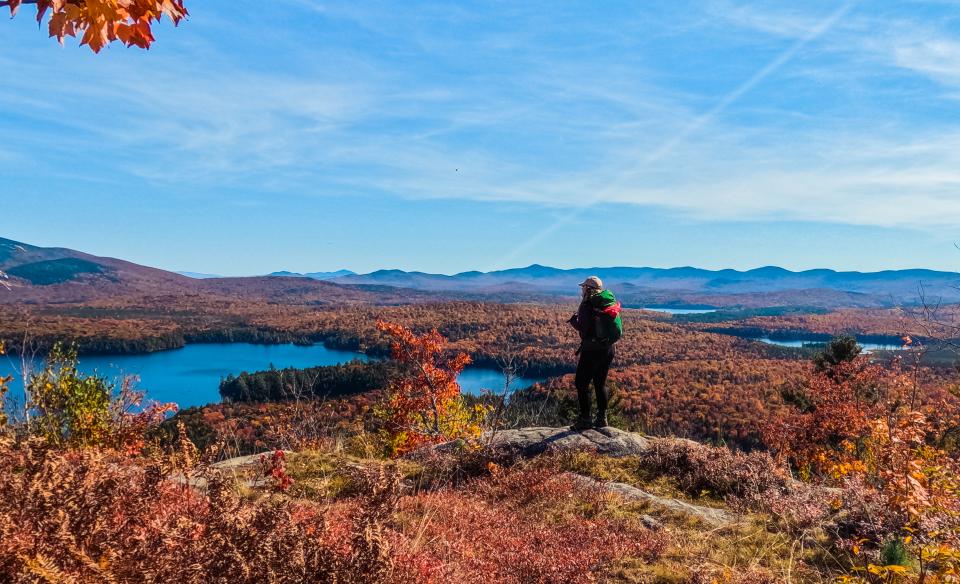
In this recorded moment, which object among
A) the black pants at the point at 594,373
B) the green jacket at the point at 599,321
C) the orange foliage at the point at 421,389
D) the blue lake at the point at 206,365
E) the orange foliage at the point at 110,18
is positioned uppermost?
the orange foliage at the point at 110,18

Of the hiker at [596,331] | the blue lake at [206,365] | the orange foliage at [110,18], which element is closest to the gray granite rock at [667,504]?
the hiker at [596,331]

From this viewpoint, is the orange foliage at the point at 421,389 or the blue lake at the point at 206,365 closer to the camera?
the orange foliage at the point at 421,389

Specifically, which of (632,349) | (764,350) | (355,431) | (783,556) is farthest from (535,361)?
(783,556)

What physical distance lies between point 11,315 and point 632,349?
205m

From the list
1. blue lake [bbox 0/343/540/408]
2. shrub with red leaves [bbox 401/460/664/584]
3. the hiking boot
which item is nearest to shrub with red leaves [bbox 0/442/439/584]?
shrub with red leaves [bbox 401/460/664/584]

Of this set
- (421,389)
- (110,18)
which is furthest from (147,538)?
(421,389)

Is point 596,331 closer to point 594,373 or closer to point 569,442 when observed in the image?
point 594,373

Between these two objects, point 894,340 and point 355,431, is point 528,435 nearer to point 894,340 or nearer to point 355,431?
point 355,431

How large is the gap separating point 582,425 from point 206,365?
498ft

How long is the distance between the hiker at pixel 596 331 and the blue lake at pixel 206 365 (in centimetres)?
8440

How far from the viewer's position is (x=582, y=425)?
35.6 feet

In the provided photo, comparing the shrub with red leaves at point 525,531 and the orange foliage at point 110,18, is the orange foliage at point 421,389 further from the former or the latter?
the orange foliage at point 110,18

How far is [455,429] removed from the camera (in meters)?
21.6

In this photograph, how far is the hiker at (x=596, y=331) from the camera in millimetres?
9711
